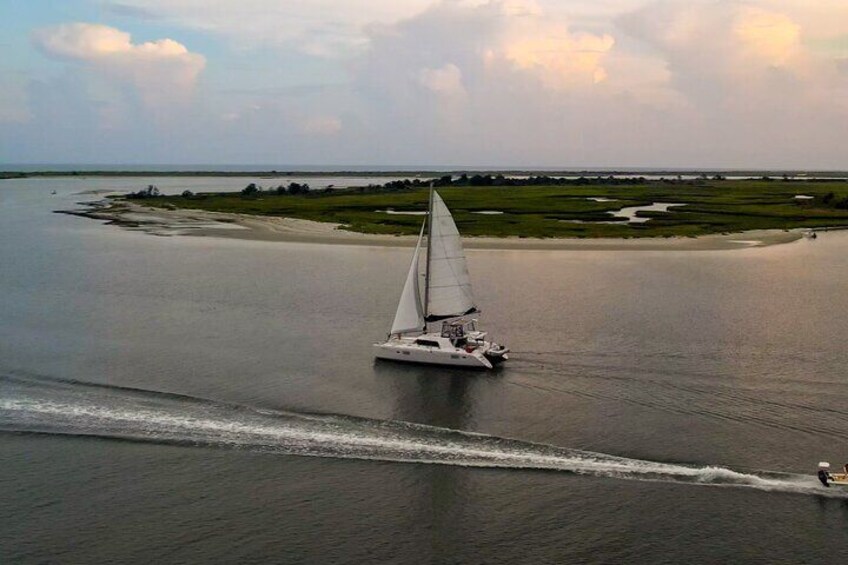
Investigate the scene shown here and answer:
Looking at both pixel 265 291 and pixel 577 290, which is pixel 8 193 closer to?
pixel 265 291

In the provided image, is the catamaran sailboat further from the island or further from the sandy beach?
the island

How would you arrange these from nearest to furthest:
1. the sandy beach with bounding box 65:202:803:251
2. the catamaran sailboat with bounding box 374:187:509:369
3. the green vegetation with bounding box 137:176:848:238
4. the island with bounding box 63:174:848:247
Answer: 1. the catamaran sailboat with bounding box 374:187:509:369
2. the sandy beach with bounding box 65:202:803:251
3. the island with bounding box 63:174:848:247
4. the green vegetation with bounding box 137:176:848:238

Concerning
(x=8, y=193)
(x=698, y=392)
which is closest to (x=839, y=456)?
(x=698, y=392)

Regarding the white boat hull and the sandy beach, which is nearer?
the white boat hull

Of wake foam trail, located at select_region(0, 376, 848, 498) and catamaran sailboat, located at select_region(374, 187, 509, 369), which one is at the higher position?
catamaran sailboat, located at select_region(374, 187, 509, 369)

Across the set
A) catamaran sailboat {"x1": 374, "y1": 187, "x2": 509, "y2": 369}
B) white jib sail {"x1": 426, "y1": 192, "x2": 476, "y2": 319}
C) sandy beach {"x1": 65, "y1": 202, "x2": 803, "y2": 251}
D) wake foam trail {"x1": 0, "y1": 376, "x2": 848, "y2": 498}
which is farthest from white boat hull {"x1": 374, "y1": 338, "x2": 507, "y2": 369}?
sandy beach {"x1": 65, "y1": 202, "x2": 803, "y2": 251}

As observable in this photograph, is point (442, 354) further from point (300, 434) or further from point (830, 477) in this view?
point (830, 477)

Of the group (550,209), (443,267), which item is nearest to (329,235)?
(550,209)
